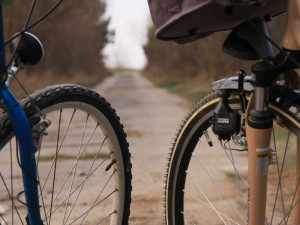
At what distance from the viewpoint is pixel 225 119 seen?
1.86m

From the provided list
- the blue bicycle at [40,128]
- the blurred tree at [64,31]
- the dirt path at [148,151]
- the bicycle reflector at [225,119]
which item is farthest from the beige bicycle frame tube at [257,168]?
the blurred tree at [64,31]

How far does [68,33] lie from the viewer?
2412 cm

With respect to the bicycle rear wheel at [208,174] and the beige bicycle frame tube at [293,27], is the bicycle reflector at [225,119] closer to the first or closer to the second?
the bicycle rear wheel at [208,174]

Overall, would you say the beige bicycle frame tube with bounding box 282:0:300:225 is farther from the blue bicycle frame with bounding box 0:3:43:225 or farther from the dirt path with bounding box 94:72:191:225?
the dirt path with bounding box 94:72:191:225

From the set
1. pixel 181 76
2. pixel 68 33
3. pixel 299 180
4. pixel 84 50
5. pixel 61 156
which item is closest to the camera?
pixel 299 180

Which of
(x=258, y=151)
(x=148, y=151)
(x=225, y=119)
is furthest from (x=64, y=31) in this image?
(x=258, y=151)

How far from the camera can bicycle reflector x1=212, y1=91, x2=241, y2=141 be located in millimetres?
1846

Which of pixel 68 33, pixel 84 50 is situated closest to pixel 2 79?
pixel 68 33

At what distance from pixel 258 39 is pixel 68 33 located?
76.3 feet

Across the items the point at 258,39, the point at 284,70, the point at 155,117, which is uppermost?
the point at 258,39

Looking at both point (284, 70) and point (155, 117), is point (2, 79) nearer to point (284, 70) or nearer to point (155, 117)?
point (284, 70)

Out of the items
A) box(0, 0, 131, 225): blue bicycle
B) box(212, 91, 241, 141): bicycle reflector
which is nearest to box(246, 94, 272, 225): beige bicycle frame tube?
box(212, 91, 241, 141): bicycle reflector

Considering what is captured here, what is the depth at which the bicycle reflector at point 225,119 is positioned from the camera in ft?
6.06

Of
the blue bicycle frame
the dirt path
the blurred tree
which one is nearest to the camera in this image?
the blue bicycle frame
